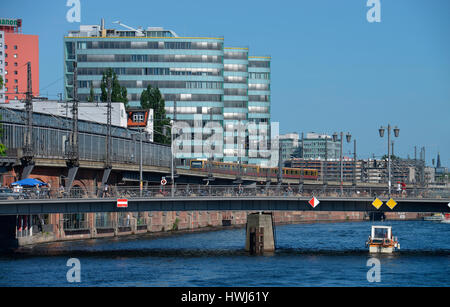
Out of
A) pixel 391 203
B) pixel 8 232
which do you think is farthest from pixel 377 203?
pixel 8 232

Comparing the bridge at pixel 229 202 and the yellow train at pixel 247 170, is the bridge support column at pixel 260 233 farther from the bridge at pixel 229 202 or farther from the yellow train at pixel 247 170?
the yellow train at pixel 247 170

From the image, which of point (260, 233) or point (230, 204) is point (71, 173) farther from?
point (260, 233)

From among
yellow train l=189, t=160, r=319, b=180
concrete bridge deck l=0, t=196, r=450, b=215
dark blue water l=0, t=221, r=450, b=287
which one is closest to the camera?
dark blue water l=0, t=221, r=450, b=287

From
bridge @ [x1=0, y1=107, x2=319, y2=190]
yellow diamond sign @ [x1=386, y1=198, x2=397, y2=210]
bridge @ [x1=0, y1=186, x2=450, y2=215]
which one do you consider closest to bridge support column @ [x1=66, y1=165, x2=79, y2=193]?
bridge @ [x1=0, y1=107, x2=319, y2=190]

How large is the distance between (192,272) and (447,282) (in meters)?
23.0

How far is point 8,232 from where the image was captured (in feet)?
304

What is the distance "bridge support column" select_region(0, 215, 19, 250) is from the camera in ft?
300

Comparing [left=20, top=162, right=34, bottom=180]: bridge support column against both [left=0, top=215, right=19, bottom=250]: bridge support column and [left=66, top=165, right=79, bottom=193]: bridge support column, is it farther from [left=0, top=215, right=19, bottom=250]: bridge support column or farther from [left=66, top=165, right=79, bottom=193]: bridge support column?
[left=66, top=165, right=79, bottom=193]: bridge support column

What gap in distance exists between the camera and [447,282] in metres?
68.0

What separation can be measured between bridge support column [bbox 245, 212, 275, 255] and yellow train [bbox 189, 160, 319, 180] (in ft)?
182

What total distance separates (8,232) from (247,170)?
291 ft
